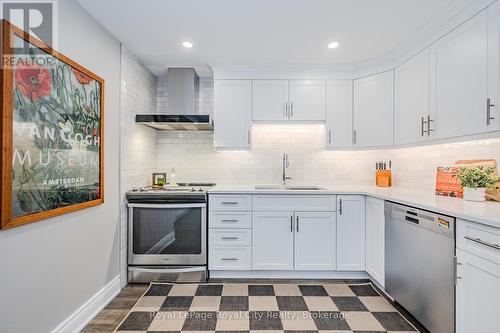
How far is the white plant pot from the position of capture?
6.51 ft

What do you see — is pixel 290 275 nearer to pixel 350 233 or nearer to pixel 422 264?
pixel 350 233

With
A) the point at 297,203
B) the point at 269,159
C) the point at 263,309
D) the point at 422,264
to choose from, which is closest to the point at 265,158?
the point at 269,159

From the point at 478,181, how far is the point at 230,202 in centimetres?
217

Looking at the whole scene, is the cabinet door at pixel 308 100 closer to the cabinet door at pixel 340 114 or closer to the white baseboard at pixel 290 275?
the cabinet door at pixel 340 114

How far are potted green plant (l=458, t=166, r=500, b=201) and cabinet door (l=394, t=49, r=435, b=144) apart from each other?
447mm

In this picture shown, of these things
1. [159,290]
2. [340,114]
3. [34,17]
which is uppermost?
[34,17]

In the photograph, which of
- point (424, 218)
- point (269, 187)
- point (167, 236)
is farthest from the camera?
point (269, 187)

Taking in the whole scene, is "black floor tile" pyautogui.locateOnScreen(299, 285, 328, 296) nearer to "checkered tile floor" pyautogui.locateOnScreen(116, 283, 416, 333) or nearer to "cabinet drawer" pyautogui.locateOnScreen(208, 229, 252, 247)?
"checkered tile floor" pyautogui.locateOnScreen(116, 283, 416, 333)

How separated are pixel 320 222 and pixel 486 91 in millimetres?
1742

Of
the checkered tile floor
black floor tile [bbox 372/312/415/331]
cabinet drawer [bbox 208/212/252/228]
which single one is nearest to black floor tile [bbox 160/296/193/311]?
the checkered tile floor

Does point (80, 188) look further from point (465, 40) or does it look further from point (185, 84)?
point (465, 40)

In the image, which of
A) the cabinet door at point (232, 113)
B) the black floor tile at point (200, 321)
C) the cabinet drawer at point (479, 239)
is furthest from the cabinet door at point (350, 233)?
the black floor tile at point (200, 321)

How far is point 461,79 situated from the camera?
1.96 m

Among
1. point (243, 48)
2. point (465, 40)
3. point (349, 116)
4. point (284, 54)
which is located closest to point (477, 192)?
point (465, 40)
